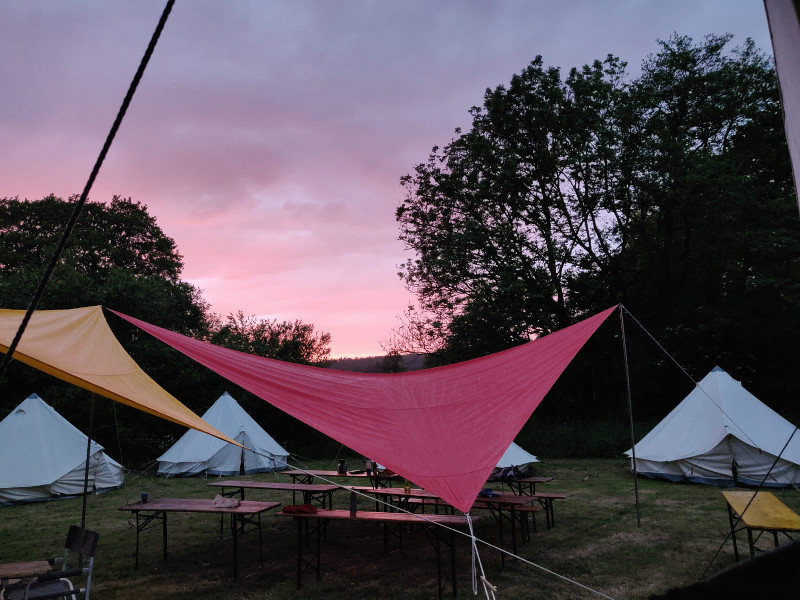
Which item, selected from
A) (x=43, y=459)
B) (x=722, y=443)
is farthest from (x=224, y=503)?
(x=722, y=443)

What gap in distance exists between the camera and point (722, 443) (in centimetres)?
905

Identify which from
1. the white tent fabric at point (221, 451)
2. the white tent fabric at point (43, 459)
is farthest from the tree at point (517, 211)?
the white tent fabric at point (43, 459)

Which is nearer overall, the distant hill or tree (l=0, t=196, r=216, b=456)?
tree (l=0, t=196, r=216, b=456)

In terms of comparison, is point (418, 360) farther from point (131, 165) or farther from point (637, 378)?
point (131, 165)

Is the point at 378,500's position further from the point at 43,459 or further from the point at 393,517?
the point at 43,459

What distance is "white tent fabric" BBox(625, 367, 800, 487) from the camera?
8727mm

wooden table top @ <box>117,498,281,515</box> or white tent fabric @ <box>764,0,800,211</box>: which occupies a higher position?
white tent fabric @ <box>764,0,800,211</box>

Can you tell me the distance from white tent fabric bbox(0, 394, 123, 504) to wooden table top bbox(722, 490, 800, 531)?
9860 millimetres

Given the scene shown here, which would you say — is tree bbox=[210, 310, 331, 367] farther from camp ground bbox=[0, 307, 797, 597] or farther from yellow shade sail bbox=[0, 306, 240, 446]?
yellow shade sail bbox=[0, 306, 240, 446]

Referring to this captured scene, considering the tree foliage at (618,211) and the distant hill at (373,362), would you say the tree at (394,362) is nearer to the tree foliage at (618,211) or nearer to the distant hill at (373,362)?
the distant hill at (373,362)

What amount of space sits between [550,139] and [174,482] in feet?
43.5

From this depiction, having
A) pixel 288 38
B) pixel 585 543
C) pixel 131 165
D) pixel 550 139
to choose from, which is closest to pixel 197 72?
pixel 288 38

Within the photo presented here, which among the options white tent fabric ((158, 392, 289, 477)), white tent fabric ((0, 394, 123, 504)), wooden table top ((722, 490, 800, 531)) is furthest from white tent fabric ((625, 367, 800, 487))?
white tent fabric ((0, 394, 123, 504))

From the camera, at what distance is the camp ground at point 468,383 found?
13.3 ft
